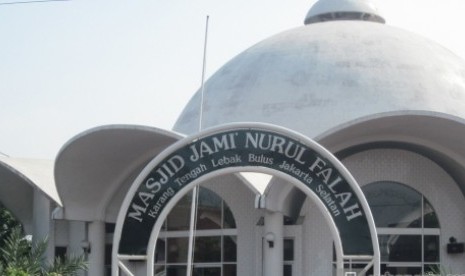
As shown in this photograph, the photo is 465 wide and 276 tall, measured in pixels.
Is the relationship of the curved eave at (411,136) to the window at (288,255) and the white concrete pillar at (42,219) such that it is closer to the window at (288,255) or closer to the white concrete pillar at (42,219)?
the window at (288,255)

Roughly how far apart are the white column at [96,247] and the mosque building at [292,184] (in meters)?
0.04

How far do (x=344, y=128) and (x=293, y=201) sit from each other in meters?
3.15

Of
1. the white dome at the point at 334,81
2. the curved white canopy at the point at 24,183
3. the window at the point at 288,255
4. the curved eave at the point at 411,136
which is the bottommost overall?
the window at the point at 288,255

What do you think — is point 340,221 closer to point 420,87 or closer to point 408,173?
point 408,173

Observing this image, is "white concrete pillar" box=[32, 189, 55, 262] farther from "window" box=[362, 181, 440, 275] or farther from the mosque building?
"window" box=[362, 181, 440, 275]

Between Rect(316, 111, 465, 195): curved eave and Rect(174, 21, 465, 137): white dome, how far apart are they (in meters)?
2.97

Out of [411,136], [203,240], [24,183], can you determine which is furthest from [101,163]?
[411,136]

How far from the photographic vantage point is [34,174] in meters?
29.7

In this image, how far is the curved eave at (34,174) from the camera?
29031 mm

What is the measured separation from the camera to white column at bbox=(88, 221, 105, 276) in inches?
1189

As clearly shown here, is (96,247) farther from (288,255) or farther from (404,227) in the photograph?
(404,227)

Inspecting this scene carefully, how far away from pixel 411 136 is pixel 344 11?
1214cm

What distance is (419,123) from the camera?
2662cm

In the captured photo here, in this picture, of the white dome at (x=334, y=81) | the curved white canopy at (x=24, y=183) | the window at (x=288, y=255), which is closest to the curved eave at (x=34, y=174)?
the curved white canopy at (x=24, y=183)
